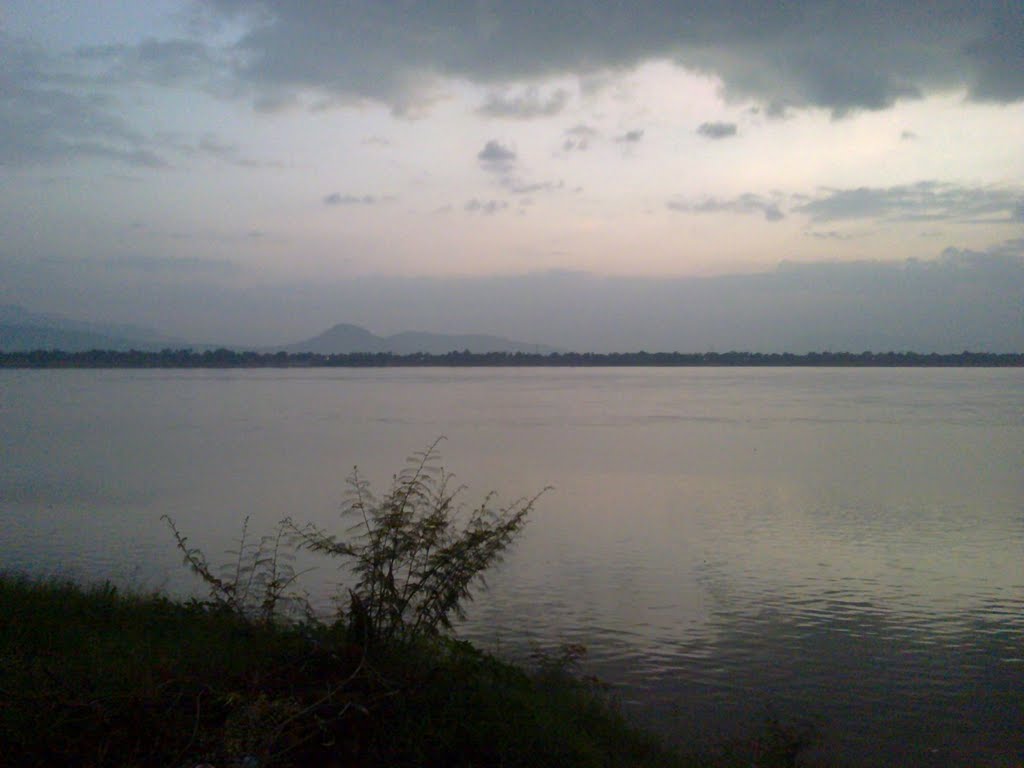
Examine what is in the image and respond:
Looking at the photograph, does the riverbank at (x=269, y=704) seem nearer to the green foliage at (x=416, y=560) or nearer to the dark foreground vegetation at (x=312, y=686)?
the dark foreground vegetation at (x=312, y=686)

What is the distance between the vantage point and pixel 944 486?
24375mm

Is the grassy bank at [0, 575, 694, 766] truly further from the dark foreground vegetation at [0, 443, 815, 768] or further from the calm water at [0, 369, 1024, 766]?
the calm water at [0, 369, 1024, 766]

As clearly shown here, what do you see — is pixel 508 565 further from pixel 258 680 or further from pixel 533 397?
pixel 533 397

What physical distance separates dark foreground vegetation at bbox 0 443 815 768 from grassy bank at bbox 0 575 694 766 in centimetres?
1

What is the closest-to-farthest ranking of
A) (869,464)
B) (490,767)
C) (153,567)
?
(490,767), (153,567), (869,464)

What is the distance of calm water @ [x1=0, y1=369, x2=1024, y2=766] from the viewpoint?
10.0m

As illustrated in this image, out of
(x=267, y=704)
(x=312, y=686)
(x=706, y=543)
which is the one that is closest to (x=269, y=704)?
(x=267, y=704)

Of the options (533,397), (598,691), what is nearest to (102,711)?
(598,691)

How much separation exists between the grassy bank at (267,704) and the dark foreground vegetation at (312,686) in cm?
1

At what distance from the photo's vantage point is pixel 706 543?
56.7 feet

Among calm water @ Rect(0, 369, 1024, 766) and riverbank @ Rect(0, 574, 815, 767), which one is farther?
calm water @ Rect(0, 369, 1024, 766)

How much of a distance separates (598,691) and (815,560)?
7.47 m

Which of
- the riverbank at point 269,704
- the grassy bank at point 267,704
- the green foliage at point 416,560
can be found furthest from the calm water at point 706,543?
the grassy bank at point 267,704

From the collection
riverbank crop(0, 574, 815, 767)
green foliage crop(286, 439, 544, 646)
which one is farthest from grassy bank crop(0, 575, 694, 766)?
green foliage crop(286, 439, 544, 646)
